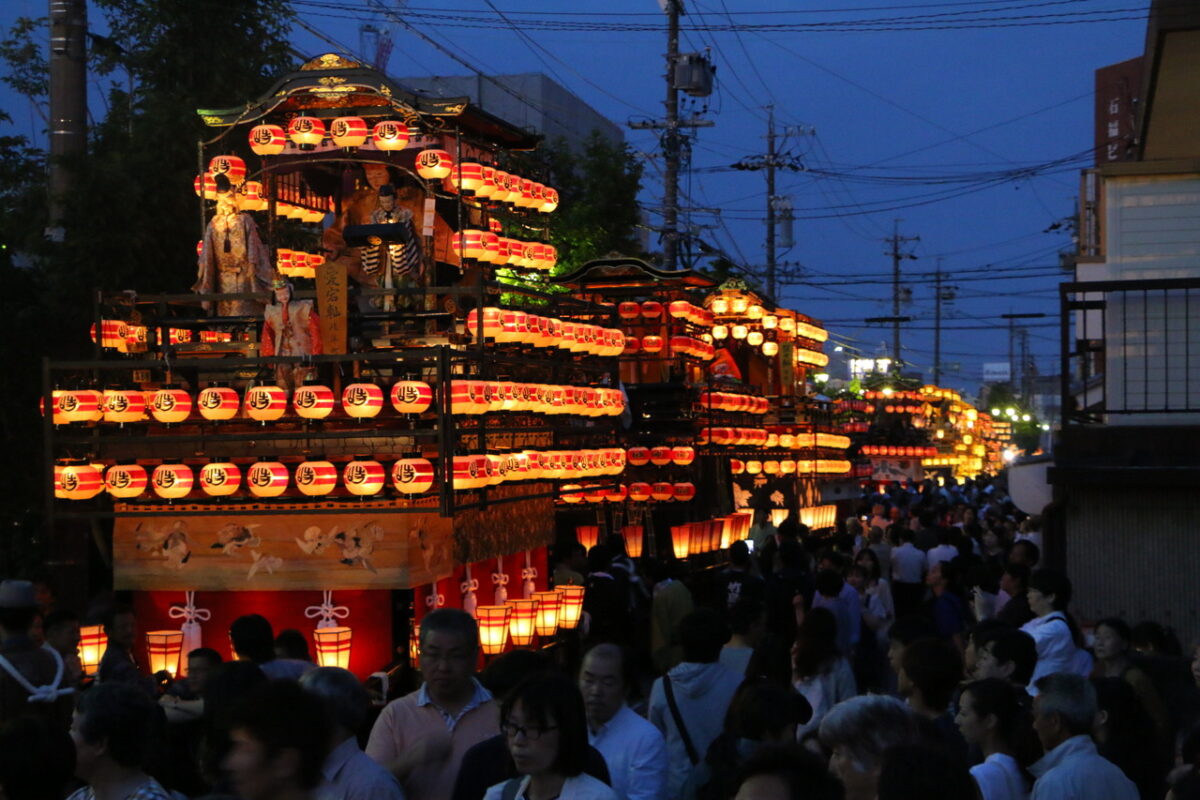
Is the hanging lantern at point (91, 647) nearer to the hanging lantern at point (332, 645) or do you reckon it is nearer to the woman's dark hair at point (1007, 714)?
the hanging lantern at point (332, 645)

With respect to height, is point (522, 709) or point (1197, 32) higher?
point (1197, 32)

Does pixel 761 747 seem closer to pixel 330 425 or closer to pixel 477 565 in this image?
pixel 330 425

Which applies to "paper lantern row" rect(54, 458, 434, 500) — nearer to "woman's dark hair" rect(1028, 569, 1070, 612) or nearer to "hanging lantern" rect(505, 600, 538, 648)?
"hanging lantern" rect(505, 600, 538, 648)

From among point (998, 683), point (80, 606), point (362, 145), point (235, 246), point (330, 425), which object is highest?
point (362, 145)

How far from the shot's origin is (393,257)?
16.6 meters

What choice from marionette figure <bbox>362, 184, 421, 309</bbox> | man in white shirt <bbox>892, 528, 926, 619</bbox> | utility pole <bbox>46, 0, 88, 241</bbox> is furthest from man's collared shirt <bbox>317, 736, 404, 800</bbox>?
utility pole <bbox>46, 0, 88, 241</bbox>

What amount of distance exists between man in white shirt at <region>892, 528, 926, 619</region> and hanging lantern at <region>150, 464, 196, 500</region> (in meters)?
8.73

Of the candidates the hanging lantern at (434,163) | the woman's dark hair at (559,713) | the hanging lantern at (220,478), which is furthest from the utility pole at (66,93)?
the woman's dark hair at (559,713)

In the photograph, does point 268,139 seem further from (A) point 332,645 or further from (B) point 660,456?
(B) point 660,456

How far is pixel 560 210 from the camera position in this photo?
33938 millimetres

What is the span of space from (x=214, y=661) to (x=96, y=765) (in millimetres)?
3618

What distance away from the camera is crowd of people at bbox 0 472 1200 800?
181 inches

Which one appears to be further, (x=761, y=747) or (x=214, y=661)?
(x=214, y=661)


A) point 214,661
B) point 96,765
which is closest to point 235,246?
point 214,661
